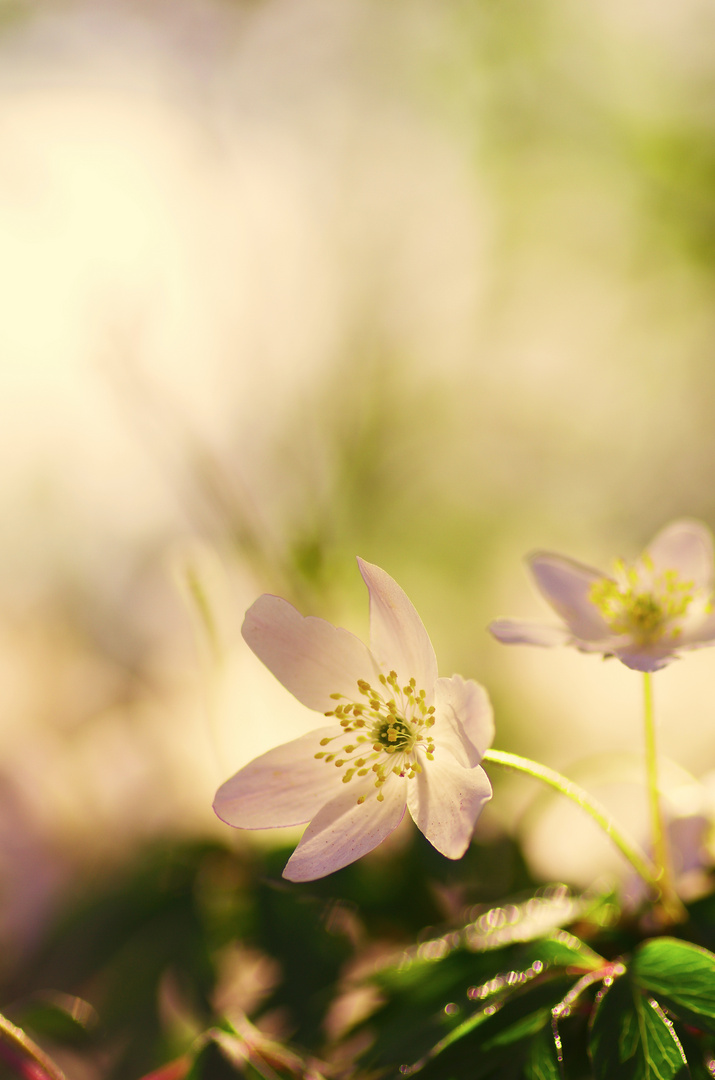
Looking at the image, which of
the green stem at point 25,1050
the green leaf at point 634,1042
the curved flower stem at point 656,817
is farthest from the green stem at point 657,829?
the green stem at point 25,1050

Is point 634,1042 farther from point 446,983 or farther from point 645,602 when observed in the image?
point 645,602

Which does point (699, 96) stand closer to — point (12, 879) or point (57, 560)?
point (57, 560)

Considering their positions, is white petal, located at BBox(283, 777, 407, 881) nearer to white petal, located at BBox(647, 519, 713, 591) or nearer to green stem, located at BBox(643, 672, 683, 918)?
green stem, located at BBox(643, 672, 683, 918)

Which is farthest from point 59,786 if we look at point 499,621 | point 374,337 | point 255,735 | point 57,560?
point 374,337

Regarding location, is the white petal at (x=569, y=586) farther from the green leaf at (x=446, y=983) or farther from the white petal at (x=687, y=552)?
the green leaf at (x=446, y=983)

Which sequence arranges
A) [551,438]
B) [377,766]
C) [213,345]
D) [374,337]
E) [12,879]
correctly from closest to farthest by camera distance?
1. [377,766]
2. [12,879]
3. [213,345]
4. [374,337]
5. [551,438]

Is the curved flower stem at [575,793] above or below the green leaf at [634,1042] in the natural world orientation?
above
